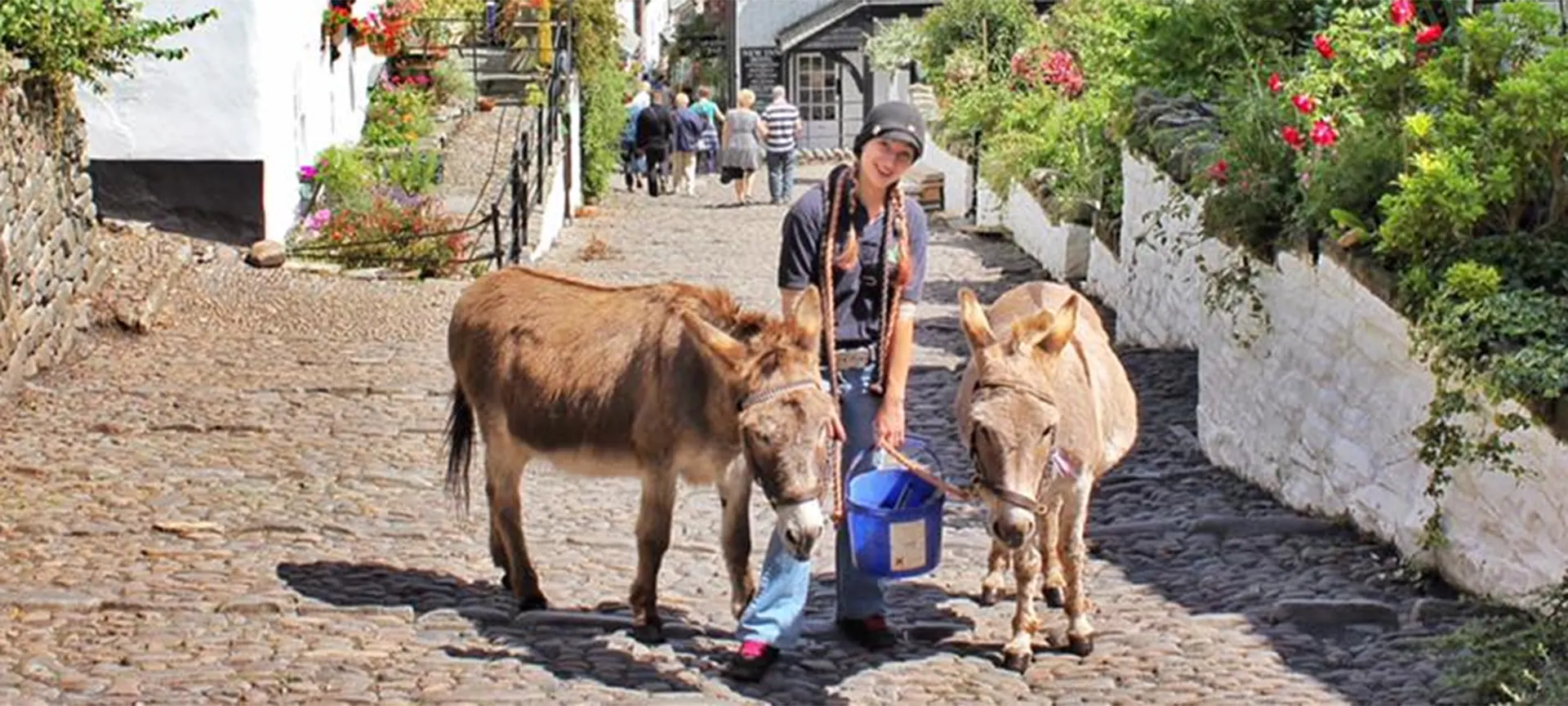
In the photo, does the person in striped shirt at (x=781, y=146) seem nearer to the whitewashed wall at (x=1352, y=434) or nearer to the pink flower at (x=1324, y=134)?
the whitewashed wall at (x=1352, y=434)

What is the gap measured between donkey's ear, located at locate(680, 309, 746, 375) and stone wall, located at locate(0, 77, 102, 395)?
6.88m

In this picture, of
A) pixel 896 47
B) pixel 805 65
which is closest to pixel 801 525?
pixel 896 47

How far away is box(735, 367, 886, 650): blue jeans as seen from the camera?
795 centimetres

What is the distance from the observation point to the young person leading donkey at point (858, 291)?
7969 mm

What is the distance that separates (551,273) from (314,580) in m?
1.46

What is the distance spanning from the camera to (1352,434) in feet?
34.4

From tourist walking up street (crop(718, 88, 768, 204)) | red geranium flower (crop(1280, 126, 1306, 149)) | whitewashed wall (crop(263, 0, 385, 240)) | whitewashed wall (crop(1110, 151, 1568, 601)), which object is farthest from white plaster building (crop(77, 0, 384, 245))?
tourist walking up street (crop(718, 88, 768, 204))

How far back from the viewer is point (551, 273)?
9594 millimetres

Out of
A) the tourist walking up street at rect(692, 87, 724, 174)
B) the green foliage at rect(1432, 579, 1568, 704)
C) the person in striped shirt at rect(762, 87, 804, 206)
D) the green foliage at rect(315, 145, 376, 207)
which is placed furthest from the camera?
the tourist walking up street at rect(692, 87, 724, 174)

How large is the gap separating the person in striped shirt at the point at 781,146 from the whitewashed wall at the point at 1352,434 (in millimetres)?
18147

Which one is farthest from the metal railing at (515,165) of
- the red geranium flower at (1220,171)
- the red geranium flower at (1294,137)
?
the red geranium flower at (1294,137)

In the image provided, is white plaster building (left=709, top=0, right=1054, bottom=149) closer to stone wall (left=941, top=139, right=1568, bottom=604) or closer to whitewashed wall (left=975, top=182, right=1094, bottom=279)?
whitewashed wall (left=975, top=182, right=1094, bottom=279)

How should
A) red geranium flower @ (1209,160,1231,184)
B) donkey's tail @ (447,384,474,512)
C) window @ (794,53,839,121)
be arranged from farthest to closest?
1. window @ (794,53,839,121)
2. red geranium flower @ (1209,160,1231,184)
3. donkey's tail @ (447,384,474,512)

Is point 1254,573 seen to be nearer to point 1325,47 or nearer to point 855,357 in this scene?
point 855,357
